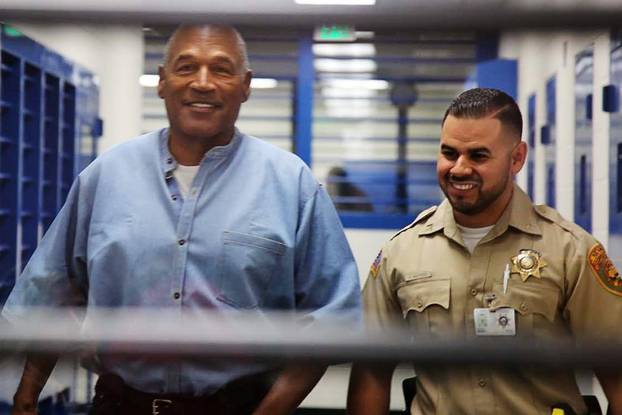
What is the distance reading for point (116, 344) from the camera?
2.16 feet

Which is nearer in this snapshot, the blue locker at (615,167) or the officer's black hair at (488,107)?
the officer's black hair at (488,107)

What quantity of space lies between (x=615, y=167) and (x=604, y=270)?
1.01ft

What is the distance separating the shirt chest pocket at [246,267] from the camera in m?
1.14

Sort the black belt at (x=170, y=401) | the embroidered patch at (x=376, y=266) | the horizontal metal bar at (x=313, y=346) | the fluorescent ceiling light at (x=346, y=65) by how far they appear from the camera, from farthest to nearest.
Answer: the fluorescent ceiling light at (x=346, y=65) → the embroidered patch at (x=376, y=266) → the black belt at (x=170, y=401) → the horizontal metal bar at (x=313, y=346)

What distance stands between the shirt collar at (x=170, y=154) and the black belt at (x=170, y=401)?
0.31m

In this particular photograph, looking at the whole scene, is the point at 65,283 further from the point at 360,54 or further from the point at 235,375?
the point at 360,54

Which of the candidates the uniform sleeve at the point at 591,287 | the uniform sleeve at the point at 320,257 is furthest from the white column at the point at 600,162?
the uniform sleeve at the point at 320,257

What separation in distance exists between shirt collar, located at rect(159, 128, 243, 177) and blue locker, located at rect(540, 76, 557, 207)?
0.50 metres

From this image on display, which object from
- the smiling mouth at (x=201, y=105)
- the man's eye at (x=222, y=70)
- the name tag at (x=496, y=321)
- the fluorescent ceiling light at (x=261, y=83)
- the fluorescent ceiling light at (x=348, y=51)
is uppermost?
the fluorescent ceiling light at (x=348, y=51)

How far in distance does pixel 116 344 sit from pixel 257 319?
16.6 inches

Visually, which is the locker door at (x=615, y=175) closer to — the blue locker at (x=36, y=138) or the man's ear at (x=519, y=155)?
the man's ear at (x=519, y=155)

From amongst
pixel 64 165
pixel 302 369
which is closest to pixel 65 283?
pixel 64 165

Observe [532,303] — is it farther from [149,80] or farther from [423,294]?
[149,80]

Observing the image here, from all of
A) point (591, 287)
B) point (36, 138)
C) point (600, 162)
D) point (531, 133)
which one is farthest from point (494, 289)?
point (36, 138)
